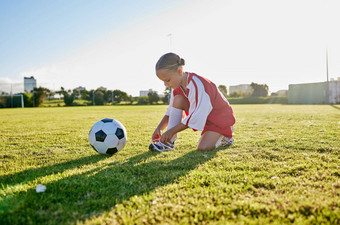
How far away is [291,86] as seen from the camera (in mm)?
35031

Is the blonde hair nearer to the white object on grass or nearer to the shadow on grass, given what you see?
the shadow on grass

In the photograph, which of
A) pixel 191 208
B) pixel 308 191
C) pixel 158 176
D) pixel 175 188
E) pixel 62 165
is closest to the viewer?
pixel 191 208

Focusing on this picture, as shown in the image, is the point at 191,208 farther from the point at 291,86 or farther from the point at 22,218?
the point at 291,86

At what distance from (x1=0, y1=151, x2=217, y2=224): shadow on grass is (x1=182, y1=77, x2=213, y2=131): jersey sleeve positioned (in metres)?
0.47

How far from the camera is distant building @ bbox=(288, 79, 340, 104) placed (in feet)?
103

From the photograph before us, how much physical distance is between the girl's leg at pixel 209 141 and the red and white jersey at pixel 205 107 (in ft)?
0.24

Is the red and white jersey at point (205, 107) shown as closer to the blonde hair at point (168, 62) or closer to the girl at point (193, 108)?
the girl at point (193, 108)

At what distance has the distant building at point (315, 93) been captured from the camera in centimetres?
3125

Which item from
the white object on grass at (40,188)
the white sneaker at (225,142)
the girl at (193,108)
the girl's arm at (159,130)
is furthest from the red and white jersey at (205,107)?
the white object on grass at (40,188)

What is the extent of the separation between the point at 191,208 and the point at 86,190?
0.89 m

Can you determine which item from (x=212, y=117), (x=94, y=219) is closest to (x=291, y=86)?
(x=212, y=117)

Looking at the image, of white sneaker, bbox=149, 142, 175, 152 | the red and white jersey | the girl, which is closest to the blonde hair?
the girl

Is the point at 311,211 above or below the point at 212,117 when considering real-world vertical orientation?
below

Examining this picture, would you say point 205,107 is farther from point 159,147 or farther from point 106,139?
point 106,139
